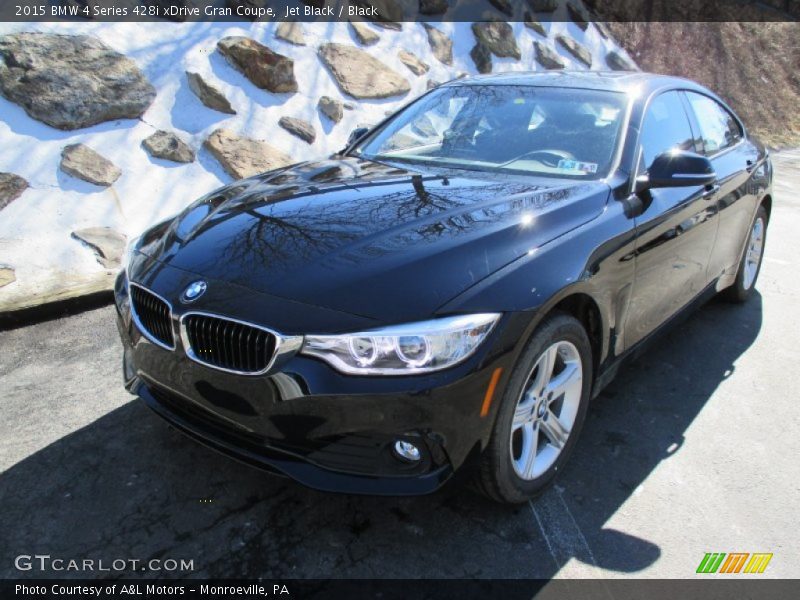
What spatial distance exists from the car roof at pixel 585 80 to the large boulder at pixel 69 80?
3.09 metres

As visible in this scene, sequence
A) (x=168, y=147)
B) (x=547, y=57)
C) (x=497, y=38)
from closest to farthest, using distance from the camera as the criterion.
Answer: (x=168, y=147), (x=497, y=38), (x=547, y=57)

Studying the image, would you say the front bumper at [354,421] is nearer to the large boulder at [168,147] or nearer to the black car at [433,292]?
the black car at [433,292]

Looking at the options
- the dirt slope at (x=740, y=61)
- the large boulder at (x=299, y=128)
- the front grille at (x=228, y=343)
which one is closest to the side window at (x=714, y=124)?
the front grille at (x=228, y=343)

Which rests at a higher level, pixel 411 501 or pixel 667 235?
pixel 667 235

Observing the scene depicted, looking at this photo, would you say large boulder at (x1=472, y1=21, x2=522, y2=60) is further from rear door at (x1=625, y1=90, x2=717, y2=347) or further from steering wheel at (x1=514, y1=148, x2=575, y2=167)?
steering wheel at (x1=514, y1=148, x2=575, y2=167)

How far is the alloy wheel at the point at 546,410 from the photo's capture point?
256 cm

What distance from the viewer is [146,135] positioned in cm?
578

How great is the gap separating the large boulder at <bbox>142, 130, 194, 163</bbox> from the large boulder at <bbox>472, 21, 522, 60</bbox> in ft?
16.8

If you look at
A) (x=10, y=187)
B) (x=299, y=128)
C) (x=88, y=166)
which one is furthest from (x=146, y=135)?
(x=299, y=128)

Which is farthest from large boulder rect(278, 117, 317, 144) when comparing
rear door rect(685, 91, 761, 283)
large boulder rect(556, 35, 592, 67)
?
large boulder rect(556, 35, 592, 67)

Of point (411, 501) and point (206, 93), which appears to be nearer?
point (411, 501)

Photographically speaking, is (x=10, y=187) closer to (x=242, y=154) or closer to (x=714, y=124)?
(x=242, y=154)

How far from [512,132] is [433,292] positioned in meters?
Result: 1.65

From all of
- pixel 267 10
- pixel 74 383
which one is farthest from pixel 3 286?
pixel 267 10
